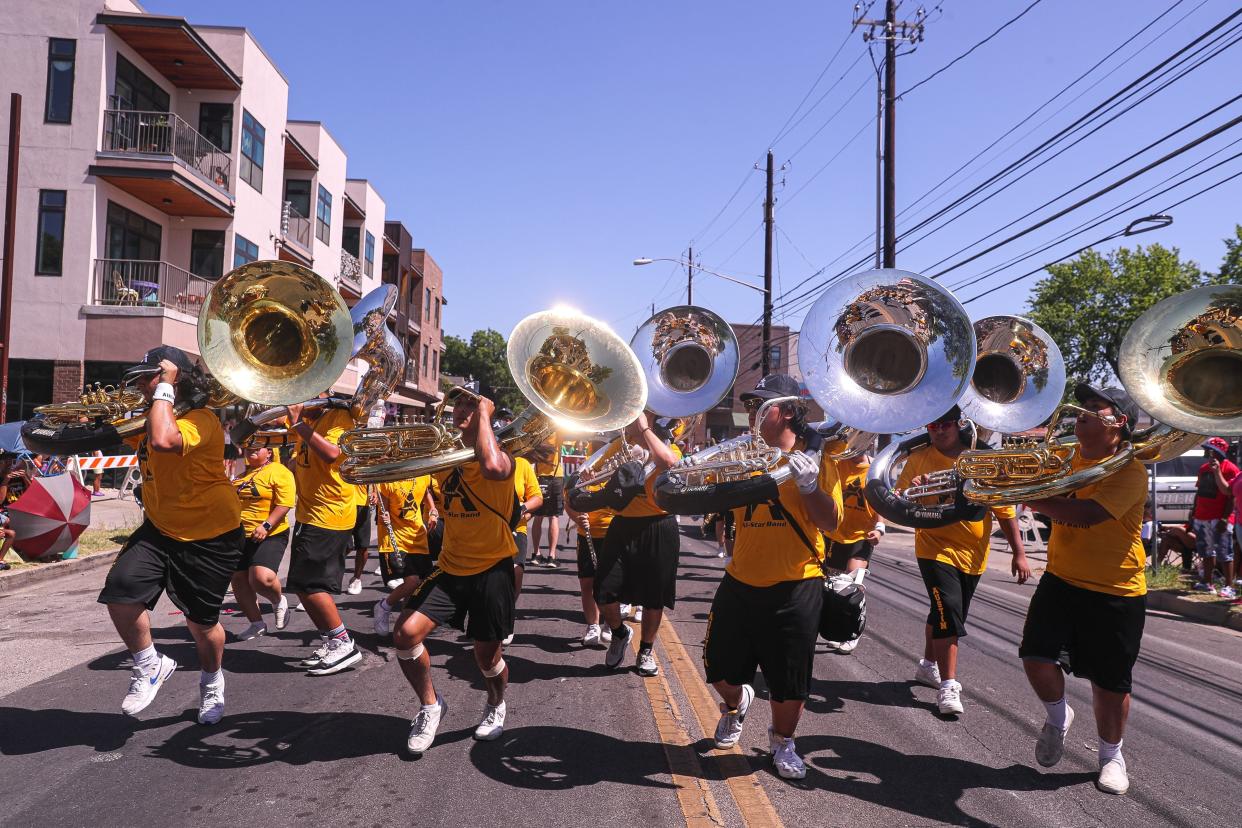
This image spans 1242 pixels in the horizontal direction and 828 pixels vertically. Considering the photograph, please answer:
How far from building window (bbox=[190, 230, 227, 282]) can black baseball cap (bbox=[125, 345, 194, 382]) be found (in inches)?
777

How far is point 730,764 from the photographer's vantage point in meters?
4.14

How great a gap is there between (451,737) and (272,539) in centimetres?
288

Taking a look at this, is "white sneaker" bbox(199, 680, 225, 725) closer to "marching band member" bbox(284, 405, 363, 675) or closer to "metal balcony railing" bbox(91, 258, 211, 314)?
"marching band member" bbox(284, 405, 363, 675)

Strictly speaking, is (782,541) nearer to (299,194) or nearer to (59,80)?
(59,80)

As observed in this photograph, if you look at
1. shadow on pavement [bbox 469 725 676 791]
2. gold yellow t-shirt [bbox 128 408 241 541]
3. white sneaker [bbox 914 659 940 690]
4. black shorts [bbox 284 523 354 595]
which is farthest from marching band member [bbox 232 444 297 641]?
white sneaker [bbox 914 659 940 690]

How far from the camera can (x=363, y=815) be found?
137 inches

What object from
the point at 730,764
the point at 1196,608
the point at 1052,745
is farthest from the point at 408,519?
the point at 1196,608

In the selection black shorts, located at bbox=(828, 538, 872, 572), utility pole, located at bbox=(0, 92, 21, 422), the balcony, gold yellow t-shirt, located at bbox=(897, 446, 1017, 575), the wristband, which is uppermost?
the balcony

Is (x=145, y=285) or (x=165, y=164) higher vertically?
(x=165, y=164)

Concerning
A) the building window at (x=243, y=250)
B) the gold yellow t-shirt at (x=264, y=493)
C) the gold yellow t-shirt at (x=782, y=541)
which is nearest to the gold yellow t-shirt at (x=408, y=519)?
the gold yellow t-shirt at (x=264, y=493)

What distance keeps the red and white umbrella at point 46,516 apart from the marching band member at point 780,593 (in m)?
8.35

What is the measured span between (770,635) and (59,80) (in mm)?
21208

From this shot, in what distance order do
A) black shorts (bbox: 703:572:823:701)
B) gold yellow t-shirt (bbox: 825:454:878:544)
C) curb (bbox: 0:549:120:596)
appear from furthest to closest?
curb (bbox: 0:549:120:596) < gold yellow t-shirt (bbox: 825:454:878:544) < black shorts (bbox: 703:572:823:701)

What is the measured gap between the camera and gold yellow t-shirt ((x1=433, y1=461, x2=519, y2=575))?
4.36 meters
